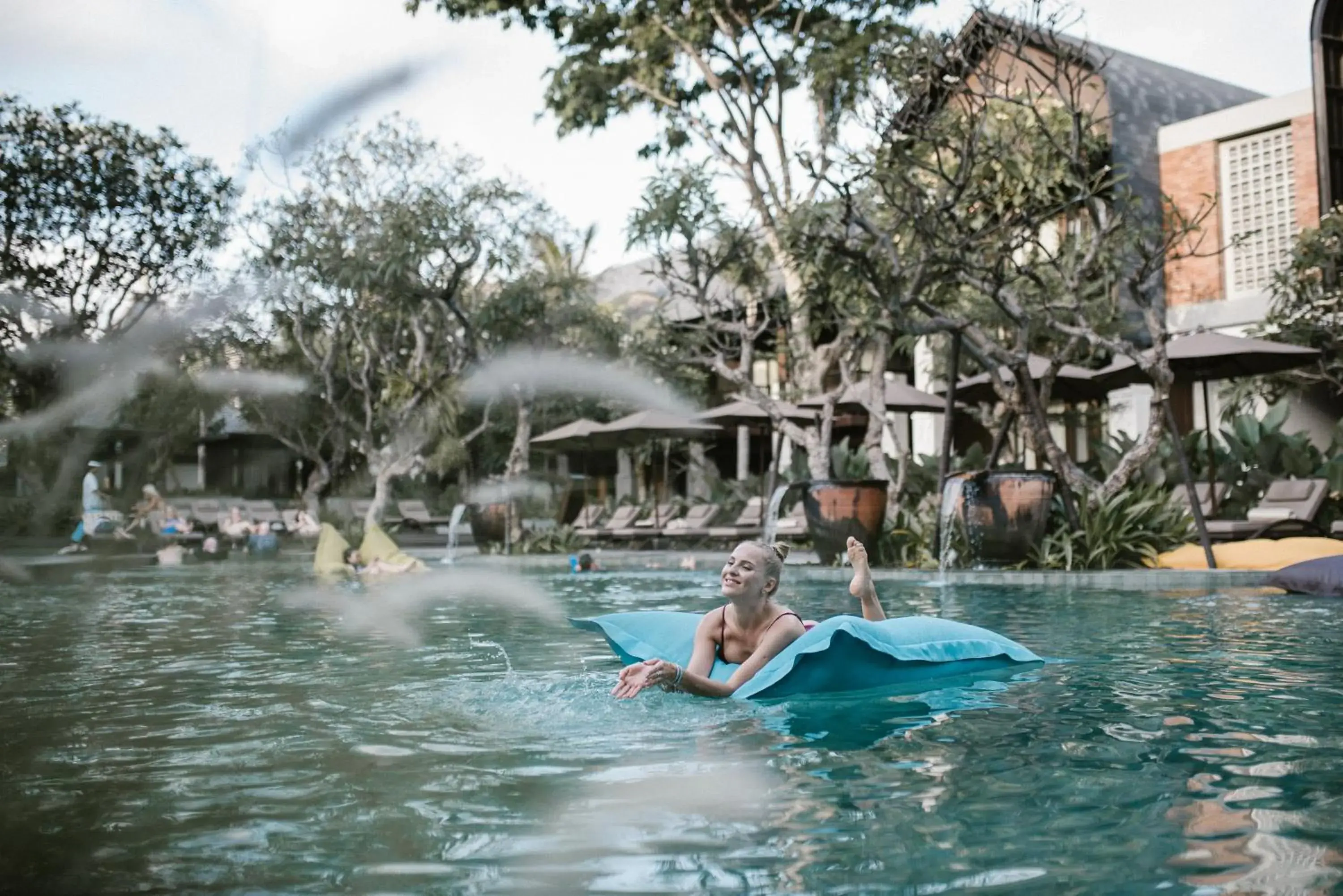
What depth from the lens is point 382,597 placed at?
37.2 ft

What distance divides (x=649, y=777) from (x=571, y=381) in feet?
90.2

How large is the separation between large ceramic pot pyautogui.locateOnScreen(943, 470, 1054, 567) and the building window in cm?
1099

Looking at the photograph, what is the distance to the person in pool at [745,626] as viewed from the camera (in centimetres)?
487

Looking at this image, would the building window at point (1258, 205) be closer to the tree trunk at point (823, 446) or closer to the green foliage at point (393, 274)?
the tree trunk at point (823, 446)

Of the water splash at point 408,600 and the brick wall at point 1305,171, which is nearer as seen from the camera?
the water splash at point 408,600

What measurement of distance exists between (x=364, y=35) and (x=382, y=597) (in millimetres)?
8009

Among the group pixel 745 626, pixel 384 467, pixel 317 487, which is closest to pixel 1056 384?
pixel 745 626

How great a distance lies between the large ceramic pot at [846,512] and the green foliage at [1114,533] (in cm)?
203

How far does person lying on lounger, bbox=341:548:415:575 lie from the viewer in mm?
14930

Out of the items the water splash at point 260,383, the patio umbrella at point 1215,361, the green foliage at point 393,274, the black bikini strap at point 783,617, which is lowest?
the black bikini strap at point 783,617

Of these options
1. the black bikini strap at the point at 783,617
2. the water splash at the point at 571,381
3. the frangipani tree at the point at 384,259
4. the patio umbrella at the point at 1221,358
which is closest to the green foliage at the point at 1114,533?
the patio umbrella at the point at 1221,358

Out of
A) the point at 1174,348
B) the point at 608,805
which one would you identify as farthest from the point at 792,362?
the point at 608,805

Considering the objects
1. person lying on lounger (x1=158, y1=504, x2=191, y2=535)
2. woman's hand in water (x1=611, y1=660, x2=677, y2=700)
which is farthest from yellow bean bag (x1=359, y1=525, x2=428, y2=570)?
woman's hand in water (x1=611, y1=660, x2=677, y2=700)

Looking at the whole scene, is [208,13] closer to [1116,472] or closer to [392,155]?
[1116,472]
